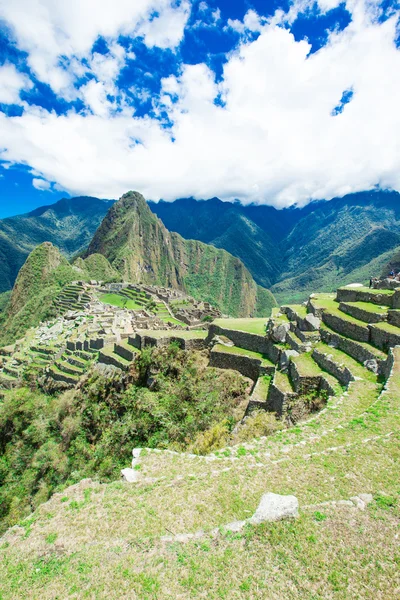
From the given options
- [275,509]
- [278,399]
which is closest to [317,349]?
[278,399]

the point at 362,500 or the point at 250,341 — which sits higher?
the point at 250,341

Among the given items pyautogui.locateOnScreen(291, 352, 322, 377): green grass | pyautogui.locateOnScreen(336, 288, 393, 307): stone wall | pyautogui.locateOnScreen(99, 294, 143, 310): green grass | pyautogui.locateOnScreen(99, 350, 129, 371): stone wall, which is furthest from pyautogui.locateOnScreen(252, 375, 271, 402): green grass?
pyautogui.locateOnScreen(99, 294, 143, 310): green grass

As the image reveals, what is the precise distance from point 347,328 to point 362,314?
1108 millimetres

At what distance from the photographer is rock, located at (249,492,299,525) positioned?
4.88 metres

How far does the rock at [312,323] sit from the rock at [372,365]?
3.73 m

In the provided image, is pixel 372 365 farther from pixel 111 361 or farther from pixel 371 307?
pixel 111 361

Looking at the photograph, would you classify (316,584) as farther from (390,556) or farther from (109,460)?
(109,460)

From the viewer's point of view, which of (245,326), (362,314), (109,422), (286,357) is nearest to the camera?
(286,357)

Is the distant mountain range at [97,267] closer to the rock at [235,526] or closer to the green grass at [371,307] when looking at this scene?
the green grass at [371,307]

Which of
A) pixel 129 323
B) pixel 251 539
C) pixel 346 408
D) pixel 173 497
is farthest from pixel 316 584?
pixel 129 323

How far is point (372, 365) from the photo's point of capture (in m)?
10.9

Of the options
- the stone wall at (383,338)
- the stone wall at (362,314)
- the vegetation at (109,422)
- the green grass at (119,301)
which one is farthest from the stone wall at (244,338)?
the green grass at (119,301)

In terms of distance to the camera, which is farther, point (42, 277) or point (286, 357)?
point (42, 277)

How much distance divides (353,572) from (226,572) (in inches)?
65.3
